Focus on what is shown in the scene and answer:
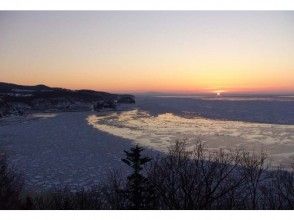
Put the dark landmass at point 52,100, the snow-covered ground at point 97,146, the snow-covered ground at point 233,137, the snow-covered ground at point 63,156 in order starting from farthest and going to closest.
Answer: the dark landmass at point 52,100, the snow-covered ground at point 233,137, the snow-covered ground at point 97,146, the snow-covered ground at point 63,156

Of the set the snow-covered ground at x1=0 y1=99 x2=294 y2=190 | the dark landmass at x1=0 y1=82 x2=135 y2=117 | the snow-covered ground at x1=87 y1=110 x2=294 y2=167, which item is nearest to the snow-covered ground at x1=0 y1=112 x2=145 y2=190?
the snow-covered ground at x1=0 y1=99 x2=294 y2=190

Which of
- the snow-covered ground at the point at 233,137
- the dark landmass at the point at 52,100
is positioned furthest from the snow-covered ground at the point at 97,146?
the dark landmass at the point at 52,100

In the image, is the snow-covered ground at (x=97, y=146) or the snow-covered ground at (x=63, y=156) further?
the snow-covered ground at (x=97, y=146)

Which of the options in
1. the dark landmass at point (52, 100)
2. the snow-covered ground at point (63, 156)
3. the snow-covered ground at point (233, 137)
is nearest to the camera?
the snow-covered ground at point (63, 156)

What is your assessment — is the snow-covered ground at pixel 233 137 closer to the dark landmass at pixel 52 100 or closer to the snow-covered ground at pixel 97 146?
the snow-covered ground at pixel 97 146

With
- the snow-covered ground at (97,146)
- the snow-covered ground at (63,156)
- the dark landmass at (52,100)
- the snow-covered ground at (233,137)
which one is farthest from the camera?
the dark landmass at (52,100)

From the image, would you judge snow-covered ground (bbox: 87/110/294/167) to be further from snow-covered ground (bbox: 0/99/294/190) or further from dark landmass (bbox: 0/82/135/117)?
dark landmass (bbox: 0/82/135/117)

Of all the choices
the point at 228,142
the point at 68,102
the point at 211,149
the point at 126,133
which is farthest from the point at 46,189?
the point at 68,102

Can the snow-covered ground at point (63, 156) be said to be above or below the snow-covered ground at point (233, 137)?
below

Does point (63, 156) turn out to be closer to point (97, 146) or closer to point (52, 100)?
point (97, 146)
